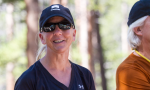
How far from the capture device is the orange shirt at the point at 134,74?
2277mm

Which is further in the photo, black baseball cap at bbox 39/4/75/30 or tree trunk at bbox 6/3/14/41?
tree trunk at bbox 6/3/14/41

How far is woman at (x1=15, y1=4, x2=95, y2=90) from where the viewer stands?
2.21 m

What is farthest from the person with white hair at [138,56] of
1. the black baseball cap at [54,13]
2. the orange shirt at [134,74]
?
the black baseball cap at [54,13]

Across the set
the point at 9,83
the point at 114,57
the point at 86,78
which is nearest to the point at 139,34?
the point at 86,78

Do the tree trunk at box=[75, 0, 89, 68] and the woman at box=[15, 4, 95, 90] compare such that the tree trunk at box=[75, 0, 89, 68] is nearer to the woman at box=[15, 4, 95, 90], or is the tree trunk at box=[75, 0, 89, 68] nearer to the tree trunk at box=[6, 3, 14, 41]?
the woman at box=[15, 4, 95, 90]

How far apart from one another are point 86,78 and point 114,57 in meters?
25.3

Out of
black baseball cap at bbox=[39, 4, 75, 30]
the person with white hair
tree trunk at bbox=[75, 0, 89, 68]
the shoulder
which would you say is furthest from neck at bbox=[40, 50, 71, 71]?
tree trunk at bbox=[75, 0, 89, 68]

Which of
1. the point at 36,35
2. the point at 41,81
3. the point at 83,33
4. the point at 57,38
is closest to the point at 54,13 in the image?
the point at 57,38

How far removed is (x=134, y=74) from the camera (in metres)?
2.31

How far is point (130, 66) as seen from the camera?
2.38 metres

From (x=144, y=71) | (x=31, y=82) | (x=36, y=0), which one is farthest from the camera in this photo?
(x=36, y=0)

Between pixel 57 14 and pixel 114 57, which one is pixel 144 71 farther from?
pixel 114 57

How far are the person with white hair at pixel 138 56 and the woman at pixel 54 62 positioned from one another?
0.48 m

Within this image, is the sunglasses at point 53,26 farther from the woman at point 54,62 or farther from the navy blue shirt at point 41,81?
the navy blue shirt at point 41,81
